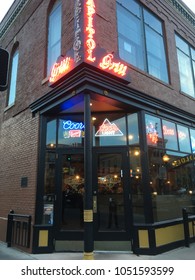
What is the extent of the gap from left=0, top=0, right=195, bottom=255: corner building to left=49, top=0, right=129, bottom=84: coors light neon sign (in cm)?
3

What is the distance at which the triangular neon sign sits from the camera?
793cm

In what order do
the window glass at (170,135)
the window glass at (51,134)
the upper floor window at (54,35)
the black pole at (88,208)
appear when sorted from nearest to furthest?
the black pole at (88,208), the window glass at (51,134), the upper floor window at (54,35), the window glass at (170,135)

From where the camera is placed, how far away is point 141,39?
9188mm

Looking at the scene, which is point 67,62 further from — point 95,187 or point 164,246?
point 164,246

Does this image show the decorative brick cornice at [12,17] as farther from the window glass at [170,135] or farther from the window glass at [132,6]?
the window glass at [170,135]

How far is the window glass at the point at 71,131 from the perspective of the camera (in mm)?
7945

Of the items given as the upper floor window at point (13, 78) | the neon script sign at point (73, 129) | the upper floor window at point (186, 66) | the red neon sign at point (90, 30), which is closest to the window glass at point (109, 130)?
the neon script sign at point (73, 129)

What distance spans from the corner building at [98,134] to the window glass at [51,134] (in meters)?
0.03

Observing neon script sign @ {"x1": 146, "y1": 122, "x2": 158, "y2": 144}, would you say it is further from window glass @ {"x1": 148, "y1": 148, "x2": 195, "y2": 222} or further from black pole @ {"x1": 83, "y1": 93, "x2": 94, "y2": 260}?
black pole @ {"x1": 83, "y1": 93, "x2": 94, "y2": 260}

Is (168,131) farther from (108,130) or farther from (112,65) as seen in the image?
(112,65)

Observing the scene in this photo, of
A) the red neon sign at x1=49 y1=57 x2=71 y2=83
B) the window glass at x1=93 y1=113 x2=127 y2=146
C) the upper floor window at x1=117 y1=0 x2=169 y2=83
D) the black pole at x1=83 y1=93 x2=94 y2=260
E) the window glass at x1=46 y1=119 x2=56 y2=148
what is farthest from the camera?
the upper floor window at x1=117 y1=0 x2=169 y2=83

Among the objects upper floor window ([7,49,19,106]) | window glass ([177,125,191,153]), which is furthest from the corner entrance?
upper floor window ([7,49,19,106])

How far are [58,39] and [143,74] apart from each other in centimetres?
302

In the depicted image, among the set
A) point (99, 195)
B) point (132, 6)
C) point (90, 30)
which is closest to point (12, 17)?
point (132, 6)
